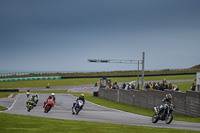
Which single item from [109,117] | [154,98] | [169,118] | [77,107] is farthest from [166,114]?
[154,98]

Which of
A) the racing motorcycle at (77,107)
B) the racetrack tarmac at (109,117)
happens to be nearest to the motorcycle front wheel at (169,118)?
the racetrack tarmac at (109,117)

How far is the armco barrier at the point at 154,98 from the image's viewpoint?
2185cm

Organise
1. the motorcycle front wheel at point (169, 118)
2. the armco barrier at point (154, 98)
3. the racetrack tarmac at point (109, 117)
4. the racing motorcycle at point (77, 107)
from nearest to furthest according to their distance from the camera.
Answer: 1. the racetrack tarmac at point (109, 117)
2. the motorcycle front wheel at point (169, 118)
3. the armco barrier at point (154, 98)
4. the racing motorcycle at point (77, 107)

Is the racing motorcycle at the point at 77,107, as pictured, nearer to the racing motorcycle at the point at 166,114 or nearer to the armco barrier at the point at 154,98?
the racing motorcycle at the point at 166,114

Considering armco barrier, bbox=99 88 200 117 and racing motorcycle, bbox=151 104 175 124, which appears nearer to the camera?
racing motorcycle, bbox=151 104 175 124

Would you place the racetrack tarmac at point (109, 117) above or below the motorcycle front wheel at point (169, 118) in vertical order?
below

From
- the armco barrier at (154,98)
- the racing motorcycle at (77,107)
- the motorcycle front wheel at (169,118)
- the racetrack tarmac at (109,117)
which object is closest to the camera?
the racetrack tarmac at (109,117)

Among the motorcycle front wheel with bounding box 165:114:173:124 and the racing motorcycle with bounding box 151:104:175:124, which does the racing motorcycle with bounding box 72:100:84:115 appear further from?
the motorcycle front wheel with bounding box 165:114:173:124

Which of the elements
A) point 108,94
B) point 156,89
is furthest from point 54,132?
point 108,94

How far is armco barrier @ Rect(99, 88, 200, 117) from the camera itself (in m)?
21.9

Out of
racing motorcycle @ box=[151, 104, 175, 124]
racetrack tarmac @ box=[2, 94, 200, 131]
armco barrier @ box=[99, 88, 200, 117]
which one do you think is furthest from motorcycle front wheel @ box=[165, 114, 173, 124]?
armco barrier @ box=[99, 88, 200, 117]

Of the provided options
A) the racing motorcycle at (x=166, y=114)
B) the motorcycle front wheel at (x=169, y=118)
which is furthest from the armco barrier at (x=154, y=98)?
the motorcycle front wheel at (x=169, y=118)

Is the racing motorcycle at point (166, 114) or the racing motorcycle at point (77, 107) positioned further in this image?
the racing motorcycle at point (77, 107)

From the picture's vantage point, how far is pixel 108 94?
42156 mm
